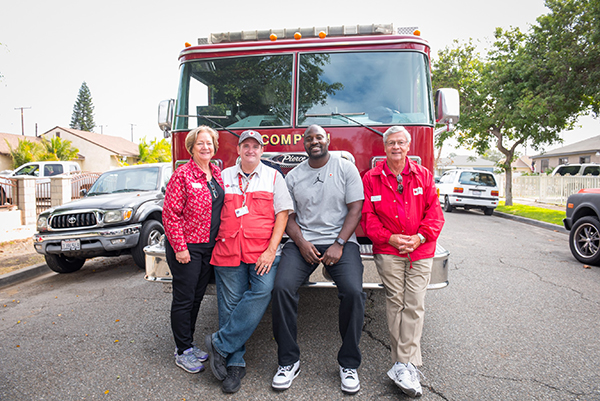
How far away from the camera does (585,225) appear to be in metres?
6.87

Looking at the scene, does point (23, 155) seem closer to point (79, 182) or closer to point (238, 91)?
point (79, 182)

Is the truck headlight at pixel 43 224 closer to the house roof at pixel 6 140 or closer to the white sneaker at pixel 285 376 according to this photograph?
the white sneaker at pixel 285 376

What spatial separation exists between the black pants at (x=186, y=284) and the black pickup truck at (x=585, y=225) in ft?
21.5

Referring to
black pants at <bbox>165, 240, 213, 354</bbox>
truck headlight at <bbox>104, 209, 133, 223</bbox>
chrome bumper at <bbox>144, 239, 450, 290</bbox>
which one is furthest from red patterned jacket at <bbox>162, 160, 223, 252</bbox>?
truck headlight at <bbox>104, 209, 133, 223</bbox>

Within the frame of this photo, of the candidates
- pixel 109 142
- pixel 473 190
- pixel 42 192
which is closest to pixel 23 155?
pixel 109 142

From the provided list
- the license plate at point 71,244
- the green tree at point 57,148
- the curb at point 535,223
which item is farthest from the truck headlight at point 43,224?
the green tree at point 57,148

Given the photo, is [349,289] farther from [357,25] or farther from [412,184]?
[357,25]

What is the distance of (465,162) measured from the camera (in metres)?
86.5

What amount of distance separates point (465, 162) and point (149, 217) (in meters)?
89.0

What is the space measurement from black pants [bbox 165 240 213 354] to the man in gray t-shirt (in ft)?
2.07

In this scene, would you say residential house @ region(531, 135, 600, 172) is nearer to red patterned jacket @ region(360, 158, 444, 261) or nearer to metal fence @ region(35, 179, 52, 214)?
red patterned jacket @ region(360, 158, 444, 261)

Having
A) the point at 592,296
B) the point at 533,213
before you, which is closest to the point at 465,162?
the point at 533,213

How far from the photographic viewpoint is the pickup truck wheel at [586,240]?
663cm

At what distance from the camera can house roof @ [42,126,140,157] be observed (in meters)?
44.7
